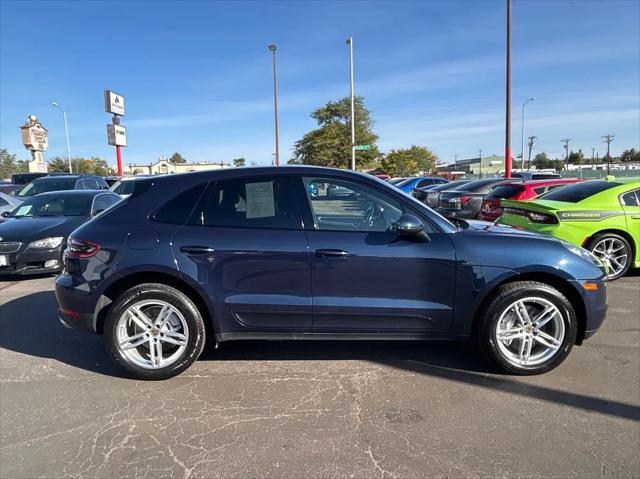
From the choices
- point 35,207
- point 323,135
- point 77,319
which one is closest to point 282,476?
point 77,319

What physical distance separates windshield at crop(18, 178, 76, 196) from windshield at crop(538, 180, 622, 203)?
12.3 metres

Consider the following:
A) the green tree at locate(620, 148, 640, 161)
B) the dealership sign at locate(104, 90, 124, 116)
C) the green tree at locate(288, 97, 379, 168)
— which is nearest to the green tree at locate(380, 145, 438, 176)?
the green tree at locate(288, 97, 379, 168)

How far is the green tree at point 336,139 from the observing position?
55.3 m

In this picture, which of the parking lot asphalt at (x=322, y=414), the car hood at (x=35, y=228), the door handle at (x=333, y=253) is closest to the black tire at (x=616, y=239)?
the parking lot asphalt at (x=322, y=414)

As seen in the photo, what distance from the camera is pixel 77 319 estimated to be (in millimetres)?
3568

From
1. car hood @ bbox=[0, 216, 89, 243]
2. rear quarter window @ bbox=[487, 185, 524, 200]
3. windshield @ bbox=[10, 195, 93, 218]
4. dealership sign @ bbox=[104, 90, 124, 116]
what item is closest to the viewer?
car hood @ bbox=[0, 216, 89, 243]

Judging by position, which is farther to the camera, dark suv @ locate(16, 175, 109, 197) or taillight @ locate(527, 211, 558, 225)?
dark suv @ locate(16, 175, 109, 197)

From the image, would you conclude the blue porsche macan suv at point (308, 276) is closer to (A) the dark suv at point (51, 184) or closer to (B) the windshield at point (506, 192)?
(B) the windshield at point (506, 192)

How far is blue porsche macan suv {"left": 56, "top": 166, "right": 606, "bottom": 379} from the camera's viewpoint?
11.3ft

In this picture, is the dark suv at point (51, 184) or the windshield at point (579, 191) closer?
the windshield at point (579, 191)

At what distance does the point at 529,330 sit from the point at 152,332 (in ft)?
9.90

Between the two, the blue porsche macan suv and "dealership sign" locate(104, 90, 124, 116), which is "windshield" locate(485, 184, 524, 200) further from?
"dealership sign" locate(104, 90, 124, 116)

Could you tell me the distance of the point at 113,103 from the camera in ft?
95.3

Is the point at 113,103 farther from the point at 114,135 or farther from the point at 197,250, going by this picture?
the point at 197,250
